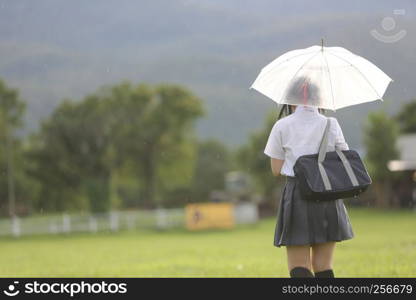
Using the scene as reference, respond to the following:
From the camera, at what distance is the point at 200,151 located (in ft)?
228

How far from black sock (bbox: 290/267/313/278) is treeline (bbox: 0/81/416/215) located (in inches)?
892

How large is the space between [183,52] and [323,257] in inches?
3016

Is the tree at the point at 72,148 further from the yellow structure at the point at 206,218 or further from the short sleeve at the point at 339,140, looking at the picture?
the short sleeve at the point at 339,140

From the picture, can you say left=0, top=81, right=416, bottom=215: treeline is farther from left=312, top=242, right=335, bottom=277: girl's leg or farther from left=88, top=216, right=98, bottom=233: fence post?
left=312, top=242, right=335, bottom=277: girl's leg

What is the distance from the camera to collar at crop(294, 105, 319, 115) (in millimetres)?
3765

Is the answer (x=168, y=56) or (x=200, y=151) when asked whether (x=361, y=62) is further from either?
(x=168, y=56)

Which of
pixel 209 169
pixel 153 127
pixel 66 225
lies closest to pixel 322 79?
pixel 66 225

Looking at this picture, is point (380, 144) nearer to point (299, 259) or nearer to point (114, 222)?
point (114, 222)

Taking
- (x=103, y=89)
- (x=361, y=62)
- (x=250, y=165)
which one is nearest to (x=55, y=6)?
(x=103, y=89)

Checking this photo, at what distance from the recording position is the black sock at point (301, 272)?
11.9ft

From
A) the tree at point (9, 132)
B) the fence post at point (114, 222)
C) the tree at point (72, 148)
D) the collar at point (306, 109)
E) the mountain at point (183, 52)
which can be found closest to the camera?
the collar at point (306, 109)

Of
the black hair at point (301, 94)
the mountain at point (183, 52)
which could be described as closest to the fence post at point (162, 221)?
the mountain at point (183, 52)

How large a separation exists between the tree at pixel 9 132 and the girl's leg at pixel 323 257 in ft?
89.9

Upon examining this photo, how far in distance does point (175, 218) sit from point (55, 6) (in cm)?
943
